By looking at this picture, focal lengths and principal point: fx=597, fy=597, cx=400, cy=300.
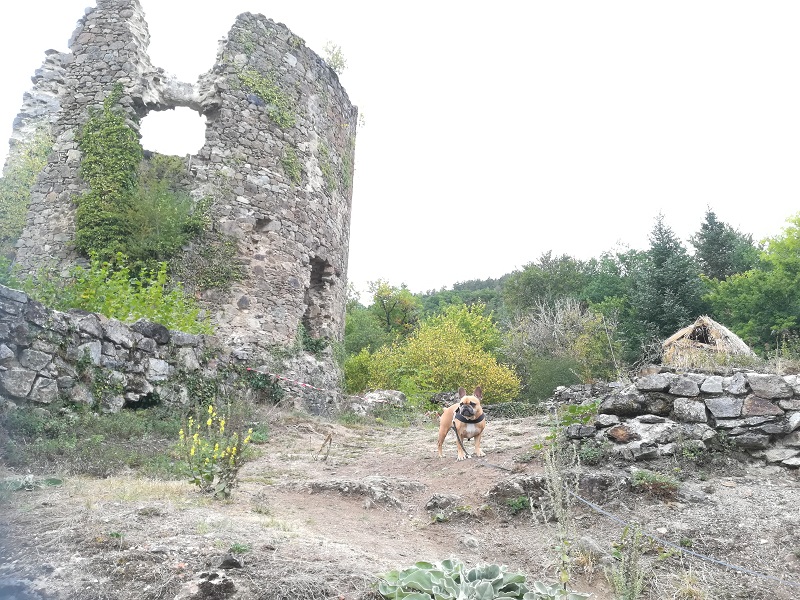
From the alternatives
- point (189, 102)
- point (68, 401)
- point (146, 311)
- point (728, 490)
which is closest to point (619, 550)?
point (728, 490)

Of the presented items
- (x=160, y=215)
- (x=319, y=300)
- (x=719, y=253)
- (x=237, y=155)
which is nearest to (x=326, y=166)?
(x=237, y=155)

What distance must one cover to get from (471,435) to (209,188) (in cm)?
721

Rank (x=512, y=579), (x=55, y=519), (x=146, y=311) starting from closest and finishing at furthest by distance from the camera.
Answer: (x=512, y=579)
(x=55, y=519)
(x=146, y=311)

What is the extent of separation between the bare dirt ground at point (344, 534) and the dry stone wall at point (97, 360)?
1.86 meters

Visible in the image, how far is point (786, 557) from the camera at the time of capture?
3.73 meters

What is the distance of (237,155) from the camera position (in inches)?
454

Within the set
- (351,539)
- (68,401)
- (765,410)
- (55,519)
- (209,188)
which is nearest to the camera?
(55,519)

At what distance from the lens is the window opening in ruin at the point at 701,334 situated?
52.9ft

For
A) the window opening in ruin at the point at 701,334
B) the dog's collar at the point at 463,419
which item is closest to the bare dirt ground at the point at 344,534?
the dog's collar at the point at 463,419

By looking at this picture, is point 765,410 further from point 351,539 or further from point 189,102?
point 189,102

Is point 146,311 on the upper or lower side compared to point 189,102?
lower

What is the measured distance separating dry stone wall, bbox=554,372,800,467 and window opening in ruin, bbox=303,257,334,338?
7598 mm

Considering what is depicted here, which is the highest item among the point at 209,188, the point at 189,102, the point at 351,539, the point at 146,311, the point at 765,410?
the point at 189,102

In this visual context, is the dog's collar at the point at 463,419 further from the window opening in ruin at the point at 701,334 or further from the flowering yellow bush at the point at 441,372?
the window opening in ruin at the point at 701,334
